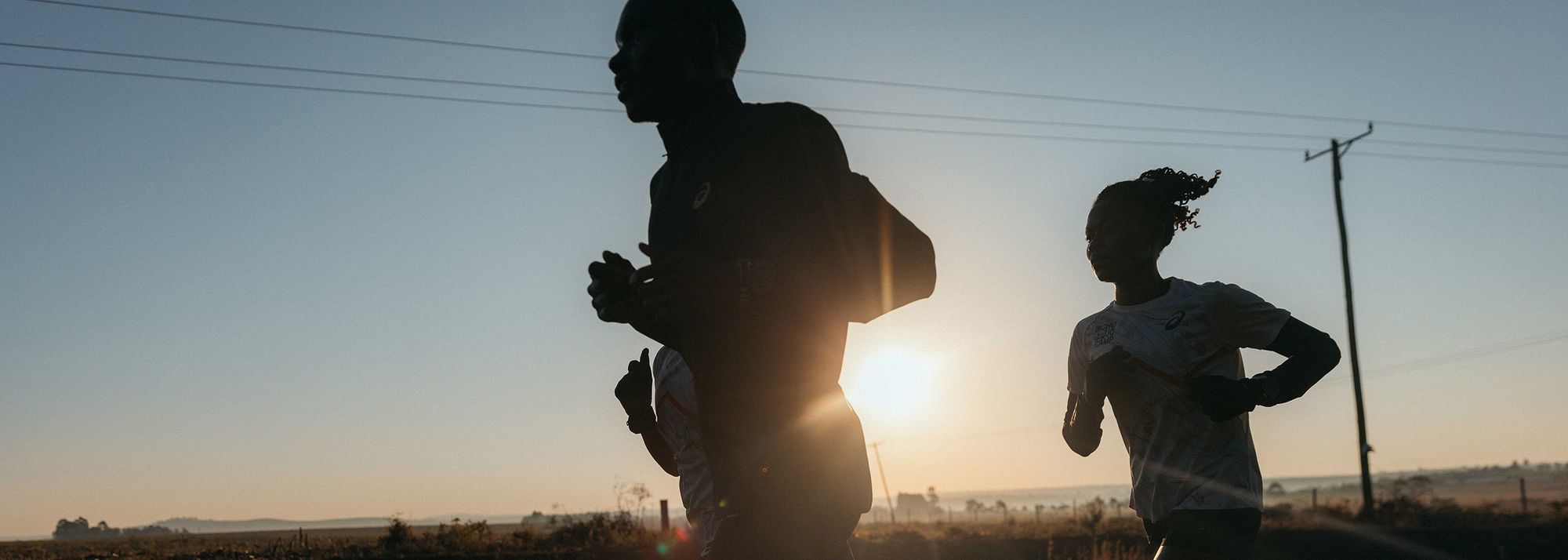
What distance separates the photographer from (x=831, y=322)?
6.76 ft

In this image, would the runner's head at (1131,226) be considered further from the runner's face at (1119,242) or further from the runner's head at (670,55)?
the runner's head at (670,55)

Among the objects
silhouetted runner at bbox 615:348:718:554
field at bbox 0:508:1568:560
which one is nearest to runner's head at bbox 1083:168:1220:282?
silhouetted runner at bbox 615:348:718:554

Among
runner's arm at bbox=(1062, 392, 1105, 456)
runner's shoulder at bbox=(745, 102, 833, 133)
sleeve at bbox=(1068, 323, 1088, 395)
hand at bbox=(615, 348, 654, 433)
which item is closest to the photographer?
runner's shoulder at bbox=(745, 102, 833, 133)

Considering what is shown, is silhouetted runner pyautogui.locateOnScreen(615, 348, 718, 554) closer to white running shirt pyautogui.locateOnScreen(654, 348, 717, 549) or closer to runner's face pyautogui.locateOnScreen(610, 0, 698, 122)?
white running shirt pyautogui.locateOnScreen(654, 348, 717, 549)

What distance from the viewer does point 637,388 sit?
9.04 feet

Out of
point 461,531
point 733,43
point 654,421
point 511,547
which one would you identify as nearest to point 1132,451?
point 654,421

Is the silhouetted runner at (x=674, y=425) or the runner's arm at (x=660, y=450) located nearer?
the silhouetted runner at (x=674, y=425)

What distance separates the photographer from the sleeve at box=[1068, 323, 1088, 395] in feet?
15.2

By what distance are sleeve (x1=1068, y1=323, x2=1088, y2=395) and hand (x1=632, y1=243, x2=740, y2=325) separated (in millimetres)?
2900

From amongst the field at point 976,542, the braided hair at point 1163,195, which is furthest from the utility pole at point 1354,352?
the braided hair at point 1163,195

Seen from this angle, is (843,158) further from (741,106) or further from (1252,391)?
(1252,391)

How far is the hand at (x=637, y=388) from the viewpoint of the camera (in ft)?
9.00

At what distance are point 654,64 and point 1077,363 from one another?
2.83 m

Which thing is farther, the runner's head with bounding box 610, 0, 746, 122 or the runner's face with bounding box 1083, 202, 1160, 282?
the runner's face with bounding box 1083, 202, 1160, 282
